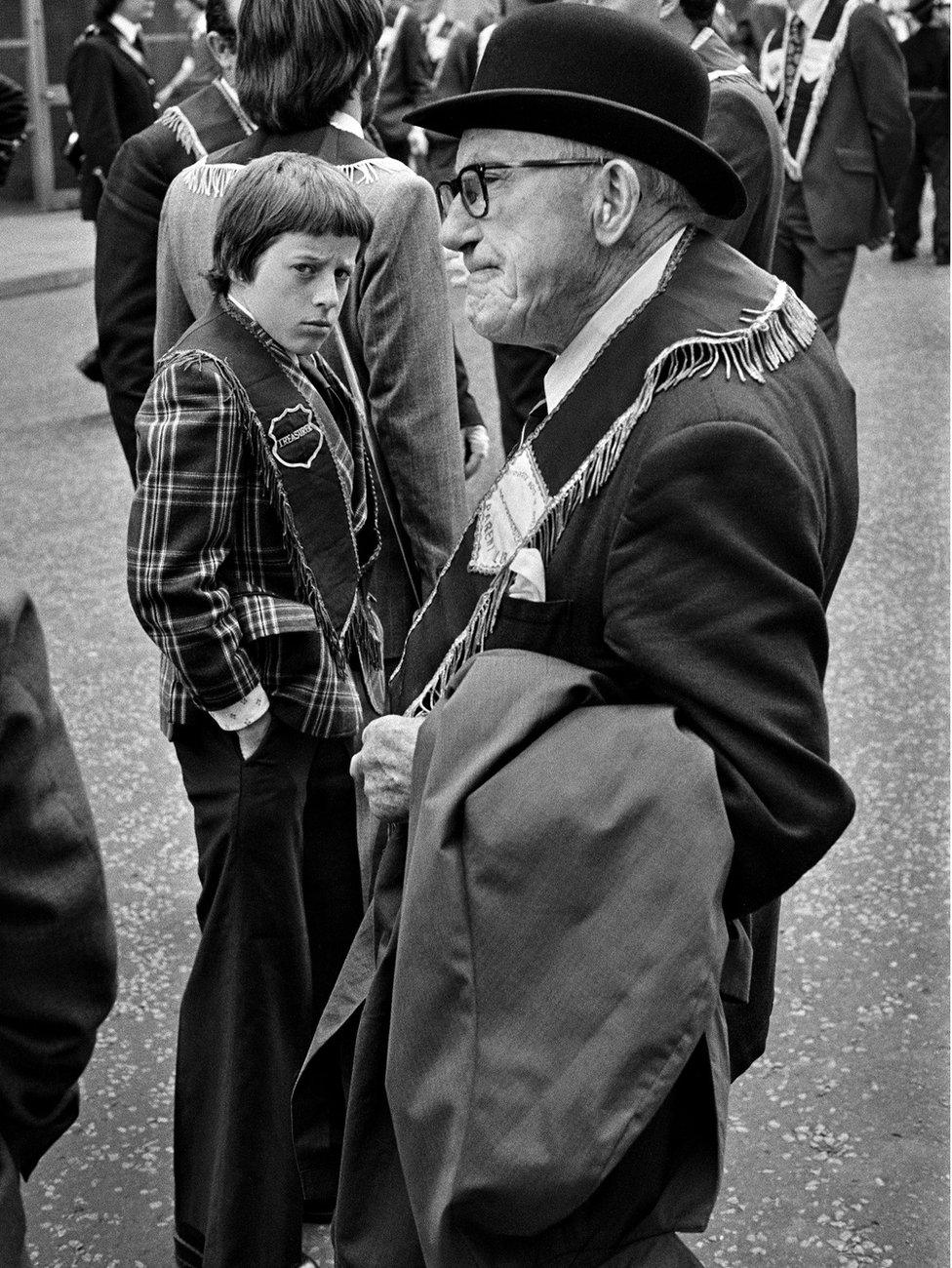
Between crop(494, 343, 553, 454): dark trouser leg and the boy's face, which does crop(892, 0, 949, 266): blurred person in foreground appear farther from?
the boy's face

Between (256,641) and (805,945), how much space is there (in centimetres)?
175

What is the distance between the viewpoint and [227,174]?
3.20 meters

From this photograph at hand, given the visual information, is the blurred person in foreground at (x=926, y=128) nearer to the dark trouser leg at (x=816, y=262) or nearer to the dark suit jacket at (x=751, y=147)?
the dark trouser leg at (x=816, y=262)

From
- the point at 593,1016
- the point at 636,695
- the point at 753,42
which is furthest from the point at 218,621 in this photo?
the point at 753,42

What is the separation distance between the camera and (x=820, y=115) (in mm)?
7926

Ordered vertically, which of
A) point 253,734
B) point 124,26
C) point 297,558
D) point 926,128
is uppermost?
point 297,558

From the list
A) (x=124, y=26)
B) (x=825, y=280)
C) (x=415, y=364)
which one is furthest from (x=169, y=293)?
(x=124, y=26)

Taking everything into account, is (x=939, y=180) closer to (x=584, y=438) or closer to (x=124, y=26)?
(x=124, y=26)

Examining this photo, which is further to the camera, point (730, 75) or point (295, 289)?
point (730, 75)

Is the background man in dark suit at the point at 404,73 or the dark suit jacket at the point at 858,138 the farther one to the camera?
the background man in dark suit at the point at 404,73

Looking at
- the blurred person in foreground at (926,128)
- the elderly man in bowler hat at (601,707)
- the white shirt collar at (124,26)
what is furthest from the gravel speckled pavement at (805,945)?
the blurred person in foreground at (926,128)

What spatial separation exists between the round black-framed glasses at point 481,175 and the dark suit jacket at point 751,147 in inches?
83.4

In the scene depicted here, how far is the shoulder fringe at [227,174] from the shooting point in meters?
3.17

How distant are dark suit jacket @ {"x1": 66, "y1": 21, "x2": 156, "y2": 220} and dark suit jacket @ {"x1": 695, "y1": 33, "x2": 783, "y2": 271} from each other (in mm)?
6242
